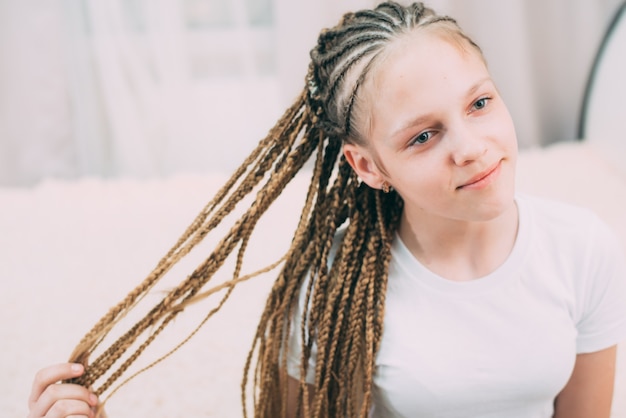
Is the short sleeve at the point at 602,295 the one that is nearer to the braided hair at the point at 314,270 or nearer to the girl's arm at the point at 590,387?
the girl's arm at the point at 590,387

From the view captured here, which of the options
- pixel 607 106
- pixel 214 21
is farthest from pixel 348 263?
pixel 214 21

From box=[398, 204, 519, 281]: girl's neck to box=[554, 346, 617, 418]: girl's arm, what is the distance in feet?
0.55

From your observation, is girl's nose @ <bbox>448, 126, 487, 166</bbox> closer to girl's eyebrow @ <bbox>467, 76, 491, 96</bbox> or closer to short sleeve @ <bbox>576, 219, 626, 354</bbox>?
girl's eyebrow @ <bbox>467, 76, 491, 96</bbox>

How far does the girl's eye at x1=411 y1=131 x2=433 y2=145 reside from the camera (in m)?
0.71

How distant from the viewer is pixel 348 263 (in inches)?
32.9

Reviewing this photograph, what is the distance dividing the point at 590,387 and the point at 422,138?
390mm

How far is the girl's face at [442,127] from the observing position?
689 mm

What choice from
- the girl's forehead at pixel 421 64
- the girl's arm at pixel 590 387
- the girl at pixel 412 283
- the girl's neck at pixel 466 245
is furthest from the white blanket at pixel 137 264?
the girl's forehead at pixel 421 64

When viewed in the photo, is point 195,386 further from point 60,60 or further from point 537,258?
point 60,60

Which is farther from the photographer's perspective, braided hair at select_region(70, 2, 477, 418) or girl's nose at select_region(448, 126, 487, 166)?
braided hair at select_region(70, 2, 477, 418)

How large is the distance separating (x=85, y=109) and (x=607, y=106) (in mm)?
1126

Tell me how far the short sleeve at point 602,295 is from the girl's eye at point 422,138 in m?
0.24

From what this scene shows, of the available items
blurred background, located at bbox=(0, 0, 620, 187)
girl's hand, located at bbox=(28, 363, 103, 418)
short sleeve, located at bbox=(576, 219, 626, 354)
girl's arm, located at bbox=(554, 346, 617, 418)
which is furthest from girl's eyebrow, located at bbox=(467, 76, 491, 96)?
blurred background, located at bbox=(0, 0, 620, 187)

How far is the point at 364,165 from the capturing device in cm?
77
